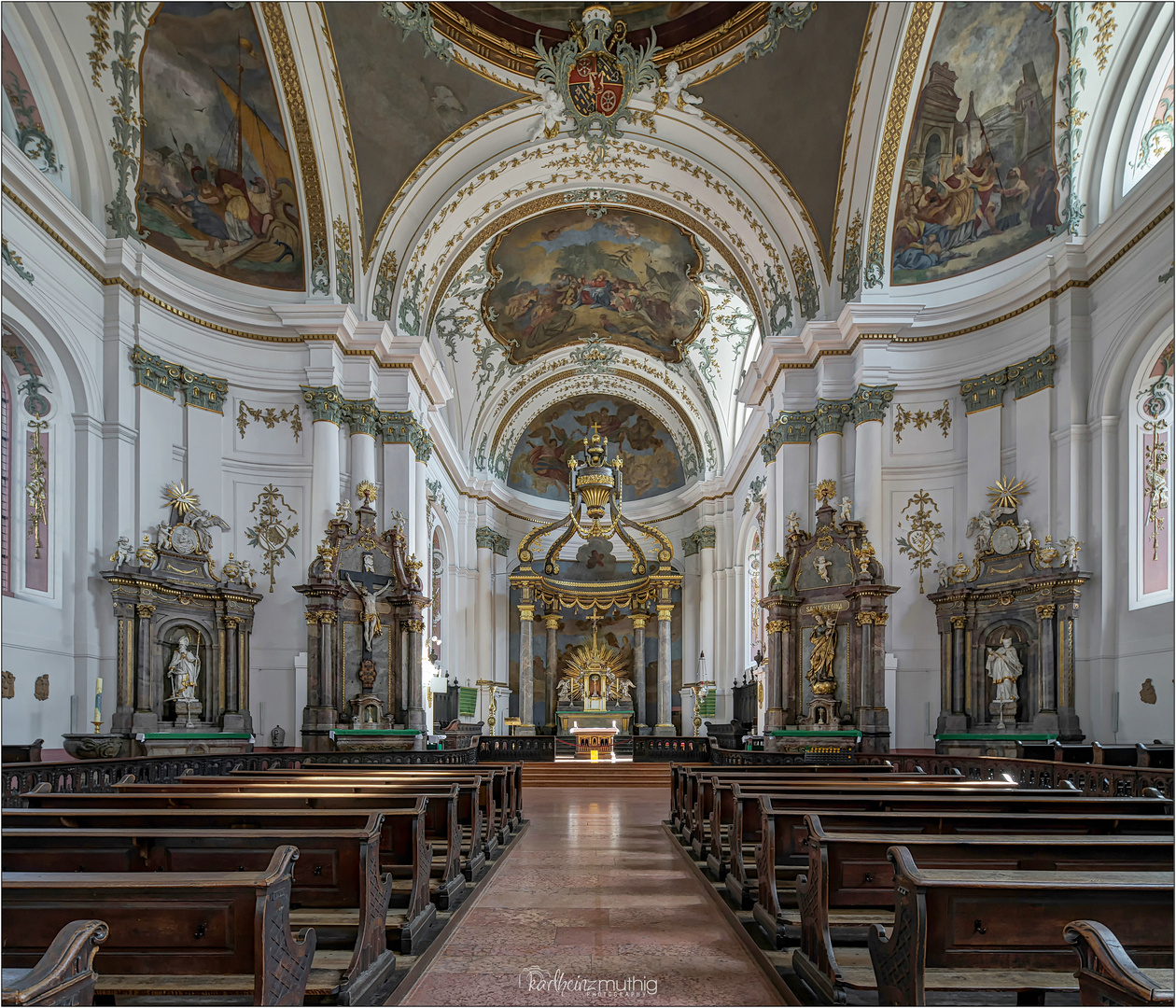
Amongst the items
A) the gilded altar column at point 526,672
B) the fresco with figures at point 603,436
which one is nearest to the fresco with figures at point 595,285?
the fresco with figures at point 603,436

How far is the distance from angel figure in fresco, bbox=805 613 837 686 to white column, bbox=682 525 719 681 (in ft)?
40.1

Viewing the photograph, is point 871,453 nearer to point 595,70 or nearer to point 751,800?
point 595,70

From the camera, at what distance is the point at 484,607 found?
104 feet

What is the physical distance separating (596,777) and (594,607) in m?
14.5

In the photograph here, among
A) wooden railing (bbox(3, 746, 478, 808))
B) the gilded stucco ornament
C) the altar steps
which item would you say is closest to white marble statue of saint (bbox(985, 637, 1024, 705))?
the altar steps

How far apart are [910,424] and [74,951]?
1814 centimetres

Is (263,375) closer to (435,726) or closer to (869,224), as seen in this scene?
(435,726)

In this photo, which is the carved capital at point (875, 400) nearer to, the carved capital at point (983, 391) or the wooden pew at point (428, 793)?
the carved capital at point (983, 391)

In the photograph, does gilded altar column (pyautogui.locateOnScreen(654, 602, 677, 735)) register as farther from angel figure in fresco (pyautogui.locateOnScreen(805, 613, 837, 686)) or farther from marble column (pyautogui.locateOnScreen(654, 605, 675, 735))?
angel figure in fresco (pyautogui.locateOnScreen(805, 613, 837, 686))

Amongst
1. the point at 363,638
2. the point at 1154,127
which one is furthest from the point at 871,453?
the point at 363,638

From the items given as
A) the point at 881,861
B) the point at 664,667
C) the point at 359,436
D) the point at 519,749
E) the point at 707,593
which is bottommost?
the point at 519,749

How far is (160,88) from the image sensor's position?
52.5 ft

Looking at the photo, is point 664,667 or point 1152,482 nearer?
point 1152,482

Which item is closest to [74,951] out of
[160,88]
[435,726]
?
[160,88]
